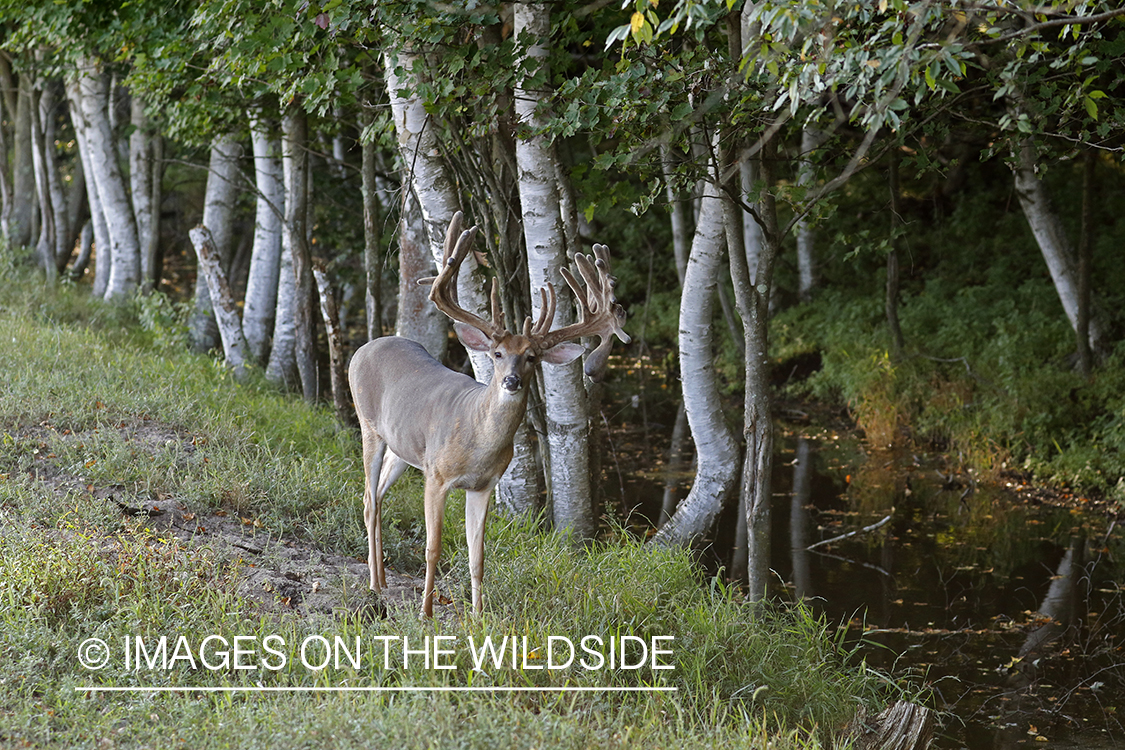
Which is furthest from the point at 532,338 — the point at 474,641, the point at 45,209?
the point at 45,209

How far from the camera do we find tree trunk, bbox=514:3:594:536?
6.52 metres

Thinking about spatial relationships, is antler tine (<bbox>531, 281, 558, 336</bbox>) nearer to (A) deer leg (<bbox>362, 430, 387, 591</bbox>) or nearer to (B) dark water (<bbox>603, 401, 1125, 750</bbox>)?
(A) deer leg (<bbox>362, 430, 387, 591</bbox>)

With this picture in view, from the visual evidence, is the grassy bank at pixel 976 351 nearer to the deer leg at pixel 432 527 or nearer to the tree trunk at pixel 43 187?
the deer leg at pixel 432 527

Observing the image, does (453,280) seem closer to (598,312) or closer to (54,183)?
(598,312)

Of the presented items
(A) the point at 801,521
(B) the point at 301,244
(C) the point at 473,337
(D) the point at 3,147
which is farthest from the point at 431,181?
(D) the point at 3,147

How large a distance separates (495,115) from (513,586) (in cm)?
296

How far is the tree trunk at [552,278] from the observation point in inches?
257

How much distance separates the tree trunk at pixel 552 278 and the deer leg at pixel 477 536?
1598mm

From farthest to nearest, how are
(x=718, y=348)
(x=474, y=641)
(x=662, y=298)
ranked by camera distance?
(x=662, y=298)
(x=718, y=348)
(x=474, y=641)

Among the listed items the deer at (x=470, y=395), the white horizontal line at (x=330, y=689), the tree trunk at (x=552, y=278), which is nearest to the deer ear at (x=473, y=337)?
the deer at (x=470, y=395)

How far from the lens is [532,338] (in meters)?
4.57

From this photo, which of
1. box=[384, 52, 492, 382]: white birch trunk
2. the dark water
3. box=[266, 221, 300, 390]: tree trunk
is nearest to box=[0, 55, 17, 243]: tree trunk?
box=[266, 221, 300, 390]: tree trunk

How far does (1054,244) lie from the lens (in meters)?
11.6

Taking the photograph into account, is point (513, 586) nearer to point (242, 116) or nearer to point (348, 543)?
point (348, 543)
